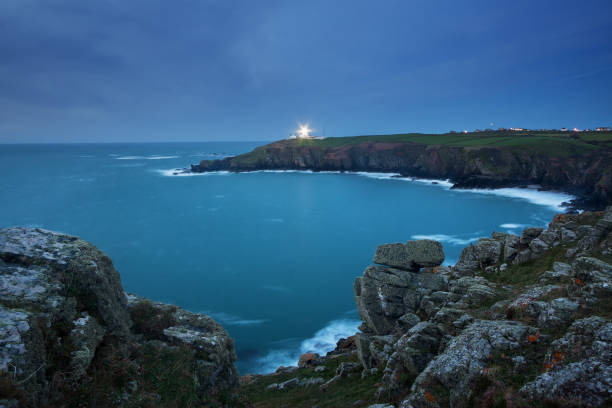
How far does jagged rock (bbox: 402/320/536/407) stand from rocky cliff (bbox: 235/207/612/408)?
25mm

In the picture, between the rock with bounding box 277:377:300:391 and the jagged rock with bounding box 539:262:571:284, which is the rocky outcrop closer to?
the jagged rock with bounding box 539:262:571:284

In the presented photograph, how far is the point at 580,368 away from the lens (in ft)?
18.8

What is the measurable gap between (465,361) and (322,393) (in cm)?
708

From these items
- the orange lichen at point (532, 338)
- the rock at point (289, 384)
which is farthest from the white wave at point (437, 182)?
the orange lichen at point (532, 338)

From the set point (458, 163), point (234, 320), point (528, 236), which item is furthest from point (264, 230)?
point (458, 163)

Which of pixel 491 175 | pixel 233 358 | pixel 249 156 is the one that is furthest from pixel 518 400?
pixel 249 156

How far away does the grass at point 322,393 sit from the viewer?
10812 mm

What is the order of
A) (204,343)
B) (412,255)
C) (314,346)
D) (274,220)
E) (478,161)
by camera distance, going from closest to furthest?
(204,343) → (412,255) → (314,346) → (274,220) → (478,161)

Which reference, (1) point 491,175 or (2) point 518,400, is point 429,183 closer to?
(1) point 491,175

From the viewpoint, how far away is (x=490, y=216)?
59656 mm

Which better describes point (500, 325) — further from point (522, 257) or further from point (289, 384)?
point (522, 257)

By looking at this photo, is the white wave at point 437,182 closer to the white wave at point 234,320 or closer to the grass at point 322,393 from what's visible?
the white wave at point 234,320

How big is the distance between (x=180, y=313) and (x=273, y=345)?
18.3 metres

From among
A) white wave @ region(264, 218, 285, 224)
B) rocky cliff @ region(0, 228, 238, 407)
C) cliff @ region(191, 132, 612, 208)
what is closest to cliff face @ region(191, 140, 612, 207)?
cliff @ region(191, 132, 612, 208)
